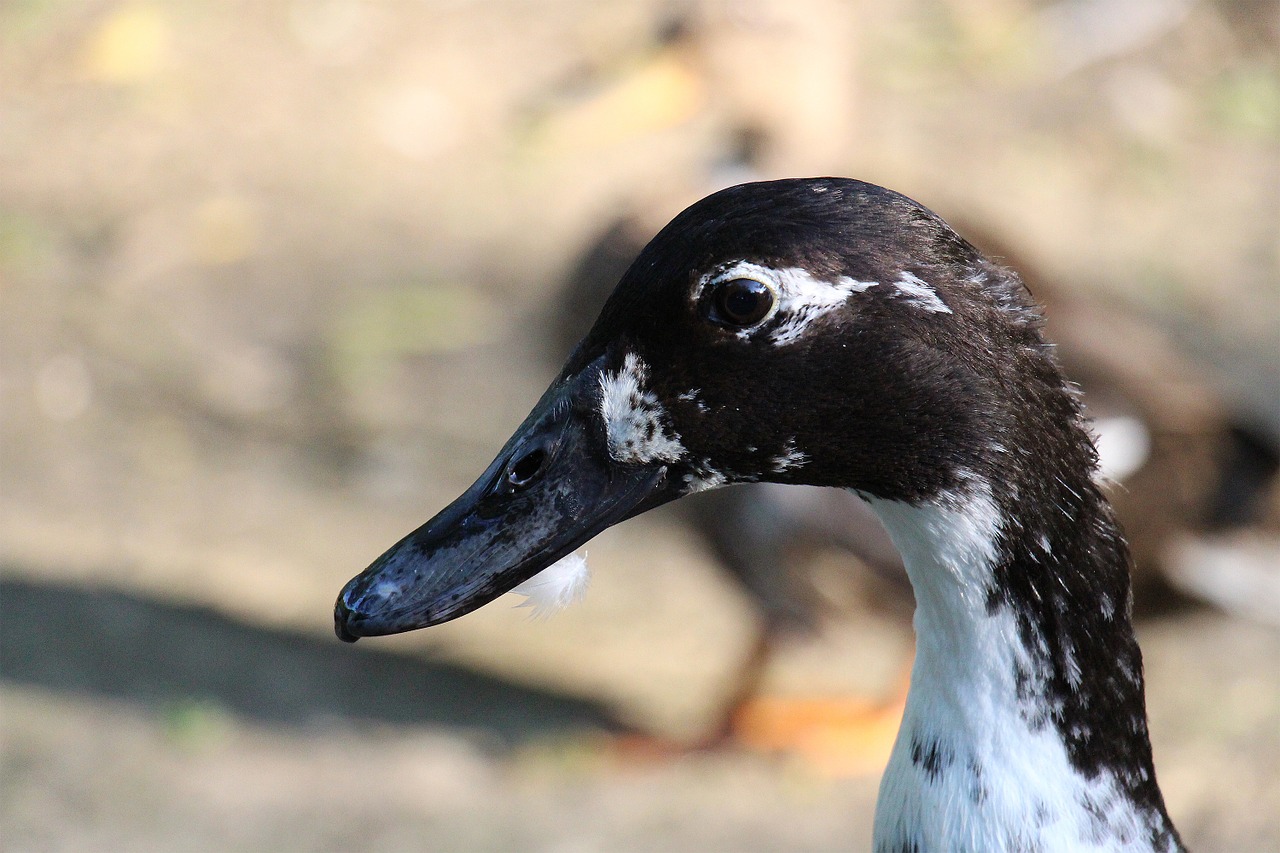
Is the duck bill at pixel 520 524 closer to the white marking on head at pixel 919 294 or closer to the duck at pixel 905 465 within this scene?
the duck at pixel 905 465

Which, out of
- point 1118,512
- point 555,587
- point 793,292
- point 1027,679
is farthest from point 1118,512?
point 793,292

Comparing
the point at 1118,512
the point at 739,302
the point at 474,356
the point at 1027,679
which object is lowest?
the point at 1027,679

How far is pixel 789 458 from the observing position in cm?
161

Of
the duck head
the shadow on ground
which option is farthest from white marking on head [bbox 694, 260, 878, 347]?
the shadow on ground

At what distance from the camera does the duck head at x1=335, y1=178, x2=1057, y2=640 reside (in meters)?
1.50

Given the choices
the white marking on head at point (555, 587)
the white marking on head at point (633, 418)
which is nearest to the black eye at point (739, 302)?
the white marking on head at point (633, 418)

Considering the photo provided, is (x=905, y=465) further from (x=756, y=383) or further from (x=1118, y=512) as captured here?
(x=1118, y=512)

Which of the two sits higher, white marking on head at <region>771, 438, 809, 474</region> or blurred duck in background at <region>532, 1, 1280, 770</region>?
blurred duck in background at <region>532, 1, 1280, 770</region>

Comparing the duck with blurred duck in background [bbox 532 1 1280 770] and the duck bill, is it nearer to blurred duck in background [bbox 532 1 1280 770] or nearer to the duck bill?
the duck bill

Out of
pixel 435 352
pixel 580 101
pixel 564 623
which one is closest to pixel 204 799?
pixel 564 623

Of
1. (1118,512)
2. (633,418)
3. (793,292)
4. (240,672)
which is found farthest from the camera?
(240,672)

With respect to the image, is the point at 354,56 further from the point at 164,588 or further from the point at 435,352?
the point at 164,588

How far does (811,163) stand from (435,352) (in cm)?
145

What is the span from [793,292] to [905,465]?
0.24 meters
